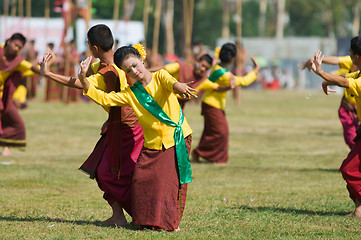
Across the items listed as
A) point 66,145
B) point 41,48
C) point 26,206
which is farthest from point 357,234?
point 41,48

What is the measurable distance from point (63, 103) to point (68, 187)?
17340mm

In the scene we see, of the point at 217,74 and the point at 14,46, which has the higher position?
the point at 14,46

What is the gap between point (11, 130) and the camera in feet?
41.1

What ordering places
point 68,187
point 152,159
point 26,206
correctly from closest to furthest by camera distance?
point 152,159, point 26,206, point 68,187

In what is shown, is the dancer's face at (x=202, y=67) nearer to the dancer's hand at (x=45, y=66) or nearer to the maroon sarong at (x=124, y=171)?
the maroon sarong at (x=124, y=171)

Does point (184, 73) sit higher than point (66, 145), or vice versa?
point (184, 73)

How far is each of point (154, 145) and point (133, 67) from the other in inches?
27.0

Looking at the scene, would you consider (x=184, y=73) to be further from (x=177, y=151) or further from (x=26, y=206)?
(x=177, y=151)

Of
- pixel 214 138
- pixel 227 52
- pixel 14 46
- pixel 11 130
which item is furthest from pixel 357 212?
pixel 11 130

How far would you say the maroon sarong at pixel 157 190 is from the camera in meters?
6.56

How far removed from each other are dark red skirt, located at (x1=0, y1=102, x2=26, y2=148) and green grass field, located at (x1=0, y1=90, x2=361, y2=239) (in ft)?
0.85

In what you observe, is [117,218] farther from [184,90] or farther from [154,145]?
[184,90]

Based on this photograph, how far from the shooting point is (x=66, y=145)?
14773mm

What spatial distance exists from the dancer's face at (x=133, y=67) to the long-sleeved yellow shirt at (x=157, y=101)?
0.36 feet
